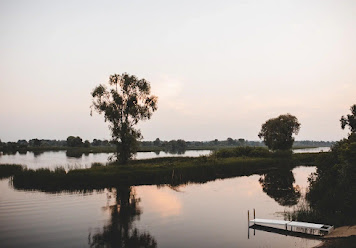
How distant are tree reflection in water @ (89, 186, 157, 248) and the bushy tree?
74898 millimetres

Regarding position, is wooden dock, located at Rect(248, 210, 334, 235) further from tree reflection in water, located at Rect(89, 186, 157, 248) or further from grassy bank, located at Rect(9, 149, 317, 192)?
grassy bank, located at Rect(9, 149, 317, 192)

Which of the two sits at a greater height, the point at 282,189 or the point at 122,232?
the point at 282,189

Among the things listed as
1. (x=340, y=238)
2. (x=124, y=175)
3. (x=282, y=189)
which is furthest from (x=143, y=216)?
(x=282, y=189)

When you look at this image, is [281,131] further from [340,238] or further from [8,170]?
[340,238]

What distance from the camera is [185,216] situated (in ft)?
92.4

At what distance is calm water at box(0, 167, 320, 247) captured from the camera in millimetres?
20906

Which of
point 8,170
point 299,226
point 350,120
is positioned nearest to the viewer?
point 299,226

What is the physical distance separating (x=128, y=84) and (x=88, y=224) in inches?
1411

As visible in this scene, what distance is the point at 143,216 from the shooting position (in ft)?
91.9

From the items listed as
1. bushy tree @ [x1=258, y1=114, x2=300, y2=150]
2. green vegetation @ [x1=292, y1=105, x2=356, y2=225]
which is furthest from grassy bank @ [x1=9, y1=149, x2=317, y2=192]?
bushy tree @ [x1=258, y1=114, x2=300, y2=150]

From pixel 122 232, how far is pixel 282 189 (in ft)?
93.4

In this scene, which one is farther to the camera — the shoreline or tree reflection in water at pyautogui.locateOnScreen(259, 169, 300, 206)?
tree reflection in water at pyautogui.locateOnScreen(259, 169, 300, 206)

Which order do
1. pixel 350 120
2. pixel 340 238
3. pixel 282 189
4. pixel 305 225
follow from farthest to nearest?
1. pixel 350 120
2. pixel 282 189
3. pixel 305 225
4. pixel 340 238

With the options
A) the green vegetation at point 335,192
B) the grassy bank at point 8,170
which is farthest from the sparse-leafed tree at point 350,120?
the grassy bank at point 8,170
